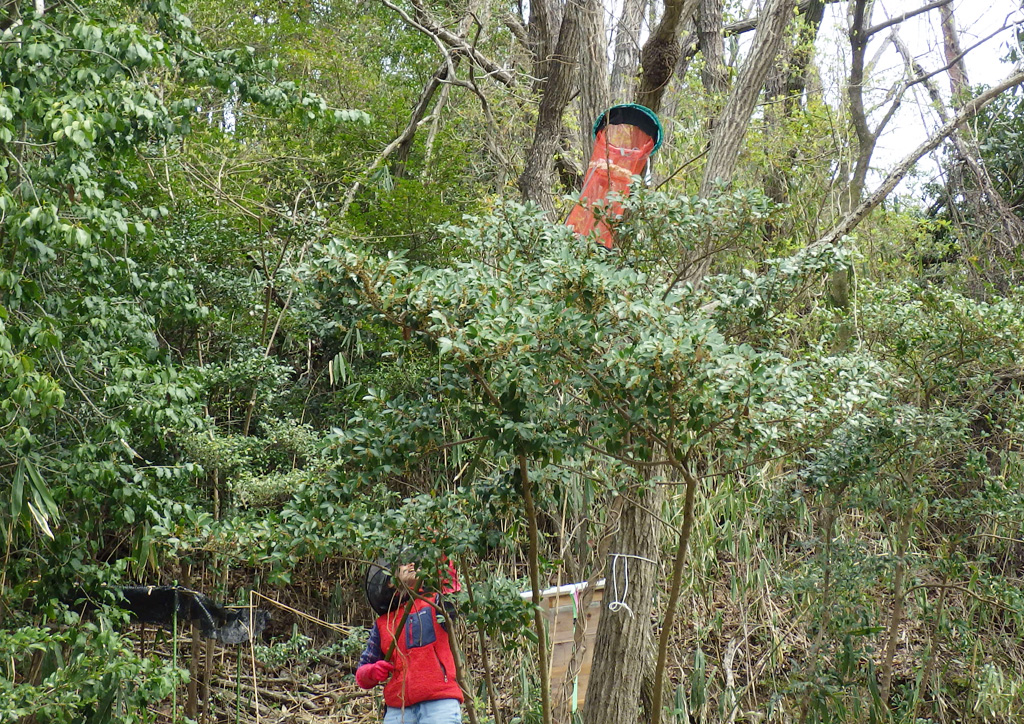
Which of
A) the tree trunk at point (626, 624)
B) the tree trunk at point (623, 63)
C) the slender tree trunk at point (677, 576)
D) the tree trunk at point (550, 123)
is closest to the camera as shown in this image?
the slender tree trunk at point (677, 576)

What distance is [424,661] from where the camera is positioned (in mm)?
3596

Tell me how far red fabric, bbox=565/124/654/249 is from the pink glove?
5.95 ft

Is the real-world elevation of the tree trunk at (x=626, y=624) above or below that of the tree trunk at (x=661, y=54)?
below

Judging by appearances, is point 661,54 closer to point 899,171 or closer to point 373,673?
point 899,171

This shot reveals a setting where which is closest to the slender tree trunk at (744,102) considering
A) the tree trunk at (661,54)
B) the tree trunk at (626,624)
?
the tree trunk at (661,54)

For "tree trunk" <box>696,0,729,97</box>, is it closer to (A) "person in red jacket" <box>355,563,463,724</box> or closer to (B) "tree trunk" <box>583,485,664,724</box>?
(B) "tree trunk" <box>583,485,664,724</box>

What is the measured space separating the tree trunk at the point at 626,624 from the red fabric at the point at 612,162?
1.15m

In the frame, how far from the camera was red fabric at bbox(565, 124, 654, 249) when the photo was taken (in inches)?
142

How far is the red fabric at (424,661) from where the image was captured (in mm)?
3549

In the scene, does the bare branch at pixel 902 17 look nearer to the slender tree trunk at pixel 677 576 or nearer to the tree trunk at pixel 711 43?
the tree trunk at pixel 711 43

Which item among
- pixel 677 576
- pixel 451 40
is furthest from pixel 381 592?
pixel 451 40

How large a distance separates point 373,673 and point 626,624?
1.01 meters

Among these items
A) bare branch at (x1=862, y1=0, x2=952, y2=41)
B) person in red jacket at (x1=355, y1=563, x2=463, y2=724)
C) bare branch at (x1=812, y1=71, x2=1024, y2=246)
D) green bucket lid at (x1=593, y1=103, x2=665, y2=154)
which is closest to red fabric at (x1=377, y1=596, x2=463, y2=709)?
person in red jacket at (x1=355, y1=563, x2=463, y2=724)

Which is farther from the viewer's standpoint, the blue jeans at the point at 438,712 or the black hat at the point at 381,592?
the blue jeans at the point at 438,712
